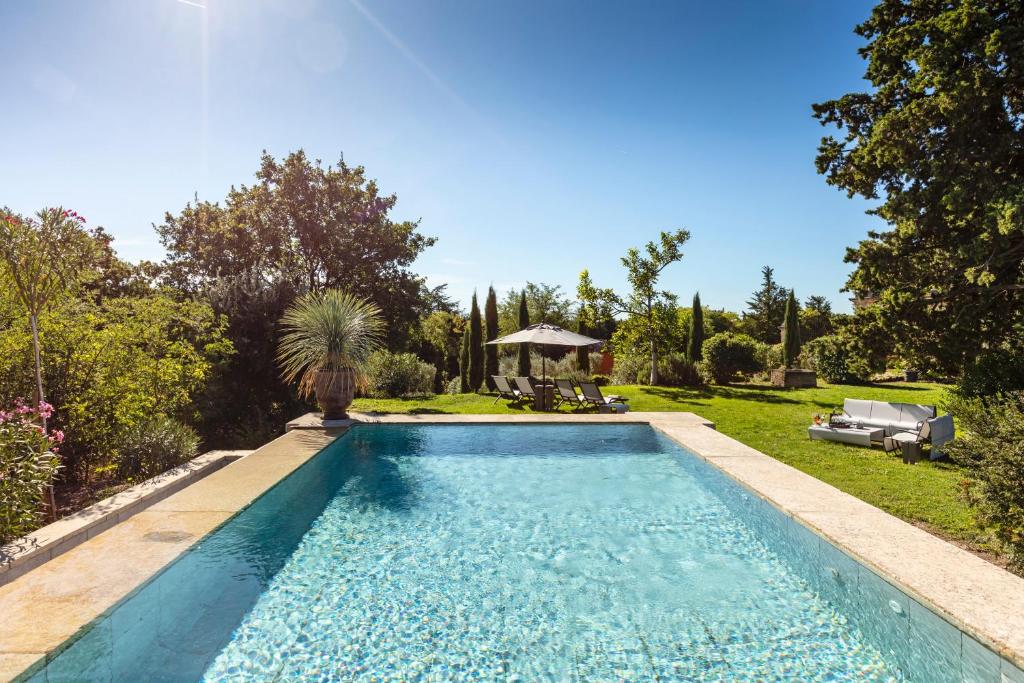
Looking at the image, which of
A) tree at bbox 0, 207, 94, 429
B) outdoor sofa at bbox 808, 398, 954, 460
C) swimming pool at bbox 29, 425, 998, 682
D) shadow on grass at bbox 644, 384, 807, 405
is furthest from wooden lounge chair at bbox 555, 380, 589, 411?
tree at bbox 0, 207, 94, 429

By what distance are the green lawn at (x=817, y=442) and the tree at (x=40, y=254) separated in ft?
25.4

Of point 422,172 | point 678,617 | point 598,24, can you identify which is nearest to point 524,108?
point 598,24

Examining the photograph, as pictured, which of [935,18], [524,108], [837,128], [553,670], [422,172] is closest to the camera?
[553,670]

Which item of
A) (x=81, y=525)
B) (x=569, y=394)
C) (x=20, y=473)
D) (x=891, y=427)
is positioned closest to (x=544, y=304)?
(x=569, y=394)

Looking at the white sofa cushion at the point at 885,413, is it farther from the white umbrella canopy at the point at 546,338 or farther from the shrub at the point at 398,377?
the shrub at the point at 398,377

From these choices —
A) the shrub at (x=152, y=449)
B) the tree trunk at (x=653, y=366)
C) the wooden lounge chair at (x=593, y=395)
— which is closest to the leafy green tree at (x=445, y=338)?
the tree trunk at (x=653, y=366)

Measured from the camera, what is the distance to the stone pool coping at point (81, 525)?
133 inches

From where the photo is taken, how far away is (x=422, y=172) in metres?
13.8

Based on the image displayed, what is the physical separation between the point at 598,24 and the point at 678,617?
36.2 ft

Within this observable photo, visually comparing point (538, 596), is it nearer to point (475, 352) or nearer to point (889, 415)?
point (889, 415)

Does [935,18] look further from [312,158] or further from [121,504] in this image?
[312,158]

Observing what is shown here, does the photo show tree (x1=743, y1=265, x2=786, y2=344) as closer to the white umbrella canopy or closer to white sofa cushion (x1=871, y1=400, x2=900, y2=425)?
the white umbrella canopy

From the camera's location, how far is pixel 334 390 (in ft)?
31.9

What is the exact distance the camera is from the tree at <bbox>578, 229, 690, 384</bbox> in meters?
18.2
